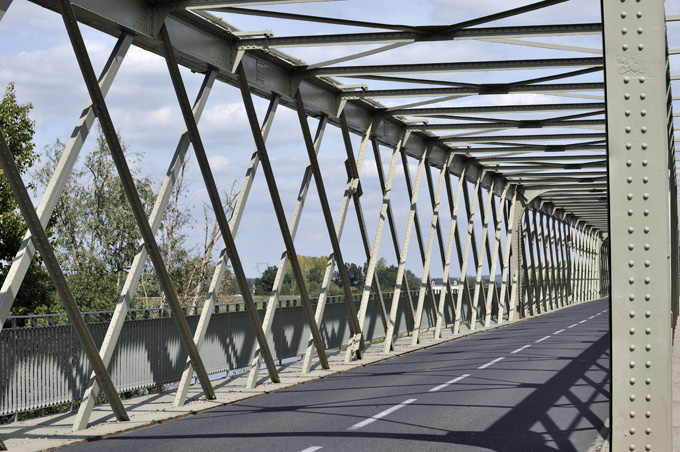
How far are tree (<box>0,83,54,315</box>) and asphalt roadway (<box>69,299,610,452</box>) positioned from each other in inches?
451

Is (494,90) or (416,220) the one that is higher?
(494,90)

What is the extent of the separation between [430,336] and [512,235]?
1465cm

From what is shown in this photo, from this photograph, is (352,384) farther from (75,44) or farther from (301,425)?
(75,44)

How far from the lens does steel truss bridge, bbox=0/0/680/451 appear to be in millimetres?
5152

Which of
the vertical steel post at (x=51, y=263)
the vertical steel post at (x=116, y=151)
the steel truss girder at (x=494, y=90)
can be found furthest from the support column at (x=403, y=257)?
the vertical steel post at (x=51, y=263)

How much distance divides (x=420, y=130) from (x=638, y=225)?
20.3 metres

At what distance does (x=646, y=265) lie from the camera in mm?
5129

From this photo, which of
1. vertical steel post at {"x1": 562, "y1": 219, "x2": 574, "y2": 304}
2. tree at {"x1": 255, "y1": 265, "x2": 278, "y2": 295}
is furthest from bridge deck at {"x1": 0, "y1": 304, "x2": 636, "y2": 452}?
tree at {"x1": 255, "y1": 265, "x2": 278, "y2": 295}

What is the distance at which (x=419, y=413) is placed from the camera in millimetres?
11867

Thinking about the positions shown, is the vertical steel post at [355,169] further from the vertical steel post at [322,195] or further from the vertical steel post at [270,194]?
the vertical steel post at [270,194]

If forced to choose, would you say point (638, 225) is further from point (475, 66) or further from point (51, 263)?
point (475, 66)

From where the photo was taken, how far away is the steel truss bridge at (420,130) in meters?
5.15

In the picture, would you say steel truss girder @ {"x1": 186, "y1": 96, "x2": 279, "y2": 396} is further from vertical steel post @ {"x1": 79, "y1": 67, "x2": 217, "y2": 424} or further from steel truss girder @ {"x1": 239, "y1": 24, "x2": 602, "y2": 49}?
steel truss girder @ {"x1": 239, "y1": 24, "x2": 602, "y2": 49}

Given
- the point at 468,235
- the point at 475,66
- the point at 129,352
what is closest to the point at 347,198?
the point at 475,66
